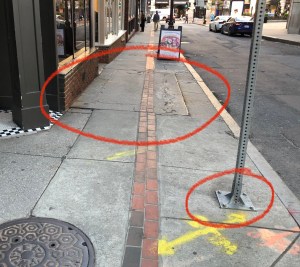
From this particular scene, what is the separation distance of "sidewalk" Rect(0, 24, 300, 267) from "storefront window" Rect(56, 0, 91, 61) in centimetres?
136

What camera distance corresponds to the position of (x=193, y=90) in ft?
31.3

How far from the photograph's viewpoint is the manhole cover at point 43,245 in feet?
9.61

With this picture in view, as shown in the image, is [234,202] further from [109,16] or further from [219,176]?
[109,16]

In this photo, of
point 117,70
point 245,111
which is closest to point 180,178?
point 245,111

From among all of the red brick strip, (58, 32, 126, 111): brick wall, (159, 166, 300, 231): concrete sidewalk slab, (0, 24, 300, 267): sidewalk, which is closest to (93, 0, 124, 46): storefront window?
(58, 32, 126, 111): brick wall

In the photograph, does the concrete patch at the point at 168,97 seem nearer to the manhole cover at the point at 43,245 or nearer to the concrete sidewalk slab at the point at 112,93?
the concrete sidewalk slab at the point at 112,93

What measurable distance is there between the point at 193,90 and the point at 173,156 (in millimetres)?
4686

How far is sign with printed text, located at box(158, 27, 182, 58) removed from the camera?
13.9m

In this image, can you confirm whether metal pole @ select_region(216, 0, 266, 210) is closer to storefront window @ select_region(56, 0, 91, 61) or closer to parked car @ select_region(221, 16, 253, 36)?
storefront window @ select_region(56, 0, 91, 61)

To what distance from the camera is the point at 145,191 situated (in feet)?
13.5

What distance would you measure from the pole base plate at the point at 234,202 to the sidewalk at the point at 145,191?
0.27ft

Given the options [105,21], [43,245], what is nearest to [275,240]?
[43,245]

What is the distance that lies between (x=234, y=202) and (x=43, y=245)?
2.02 meters

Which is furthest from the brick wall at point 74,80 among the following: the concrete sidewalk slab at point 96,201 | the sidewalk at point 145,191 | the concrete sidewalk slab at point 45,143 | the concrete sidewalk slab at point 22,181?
the concrete sidewalk slab at point 96,201
